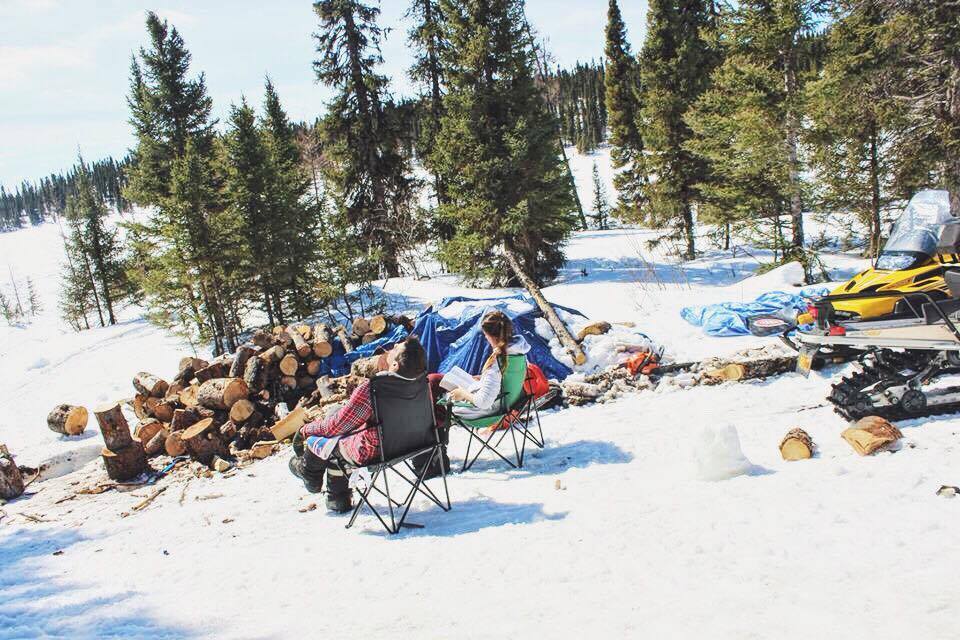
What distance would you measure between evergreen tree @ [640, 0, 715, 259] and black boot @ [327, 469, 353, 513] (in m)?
17.0

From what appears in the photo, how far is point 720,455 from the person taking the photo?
4.00m

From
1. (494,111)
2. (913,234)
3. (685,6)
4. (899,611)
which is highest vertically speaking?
(685,6)

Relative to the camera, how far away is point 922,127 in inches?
478

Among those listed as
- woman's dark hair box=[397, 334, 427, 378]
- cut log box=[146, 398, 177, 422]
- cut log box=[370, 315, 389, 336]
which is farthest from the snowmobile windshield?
cut log box=[146, 398, 177, 422]

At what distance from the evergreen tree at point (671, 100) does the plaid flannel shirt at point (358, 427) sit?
1706 centimetres

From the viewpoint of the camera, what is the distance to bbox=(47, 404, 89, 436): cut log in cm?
948

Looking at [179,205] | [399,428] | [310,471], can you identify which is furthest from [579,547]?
[179,205]

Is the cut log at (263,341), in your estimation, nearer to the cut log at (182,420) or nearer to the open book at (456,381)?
the cut log at (182,420)

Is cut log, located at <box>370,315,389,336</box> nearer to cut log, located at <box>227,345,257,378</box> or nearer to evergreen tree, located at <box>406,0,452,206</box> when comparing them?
cut log, located at <box>227,345,257,378</box>

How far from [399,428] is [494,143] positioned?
12.9 metres

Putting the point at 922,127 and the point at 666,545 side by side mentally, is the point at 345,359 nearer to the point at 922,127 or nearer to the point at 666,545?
the point at 666,545

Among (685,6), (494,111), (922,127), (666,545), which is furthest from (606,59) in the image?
(666,545)

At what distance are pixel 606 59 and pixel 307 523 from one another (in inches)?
1361

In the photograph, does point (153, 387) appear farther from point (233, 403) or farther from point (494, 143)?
point (494, 143)
